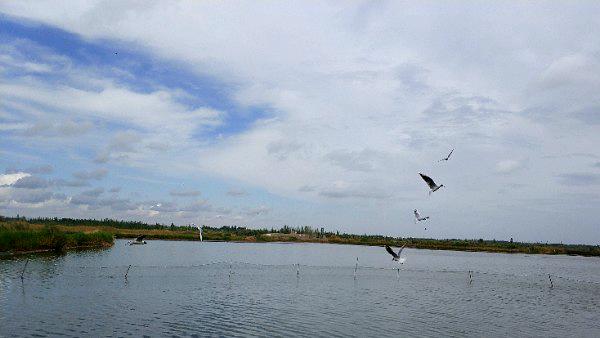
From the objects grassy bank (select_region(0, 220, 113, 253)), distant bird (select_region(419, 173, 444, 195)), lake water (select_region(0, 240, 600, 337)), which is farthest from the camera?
grassy bank (select_region(0, 220, 113, 253))

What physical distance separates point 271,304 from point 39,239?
43.5m

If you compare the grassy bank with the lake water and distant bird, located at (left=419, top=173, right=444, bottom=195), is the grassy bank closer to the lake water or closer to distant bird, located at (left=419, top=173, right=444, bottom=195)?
the lake water

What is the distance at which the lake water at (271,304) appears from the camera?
85.3 ft

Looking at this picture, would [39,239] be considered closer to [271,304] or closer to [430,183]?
[271,304]

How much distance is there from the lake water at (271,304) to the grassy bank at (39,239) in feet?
17.6

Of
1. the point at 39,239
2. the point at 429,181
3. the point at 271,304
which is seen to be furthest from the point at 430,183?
the point at 39,239

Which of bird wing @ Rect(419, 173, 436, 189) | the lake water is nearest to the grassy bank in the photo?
the lake water

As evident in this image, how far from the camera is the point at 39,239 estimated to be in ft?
210

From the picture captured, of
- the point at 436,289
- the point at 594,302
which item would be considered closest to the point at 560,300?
the point at 594,302

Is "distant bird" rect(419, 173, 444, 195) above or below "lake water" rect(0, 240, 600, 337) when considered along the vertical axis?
above

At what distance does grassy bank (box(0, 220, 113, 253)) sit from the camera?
190 ft

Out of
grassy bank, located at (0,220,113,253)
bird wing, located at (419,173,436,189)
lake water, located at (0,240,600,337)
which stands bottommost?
lake water, located at (0,240,600,337)

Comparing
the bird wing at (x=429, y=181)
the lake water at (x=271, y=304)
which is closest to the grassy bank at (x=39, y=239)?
the lake water at (x=271, y=304)

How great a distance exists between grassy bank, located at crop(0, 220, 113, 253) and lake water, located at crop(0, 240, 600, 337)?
17.6ft
